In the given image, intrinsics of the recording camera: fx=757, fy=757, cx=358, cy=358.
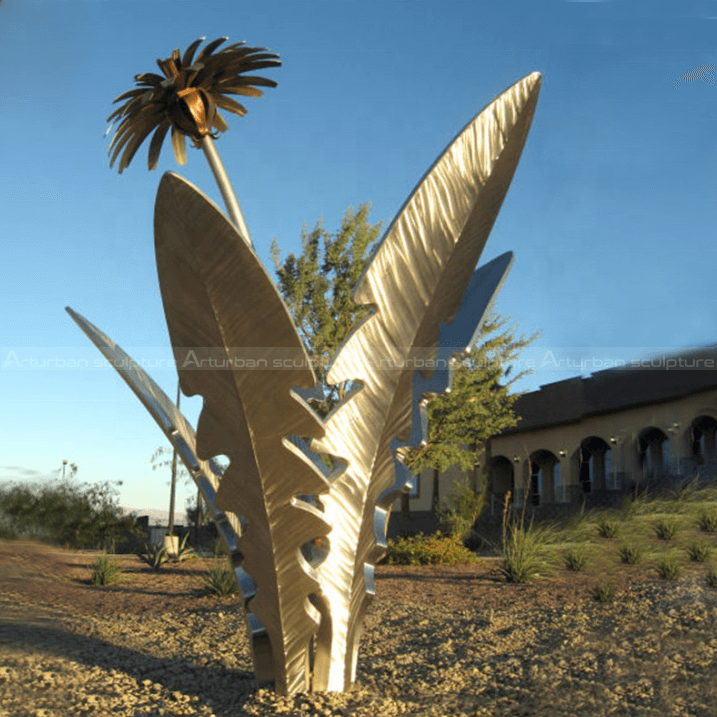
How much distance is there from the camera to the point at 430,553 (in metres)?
12.6

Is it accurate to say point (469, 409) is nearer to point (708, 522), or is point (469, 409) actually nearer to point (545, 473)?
point (708, 522)

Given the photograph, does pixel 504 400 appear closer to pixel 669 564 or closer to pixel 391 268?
pixel 669 564

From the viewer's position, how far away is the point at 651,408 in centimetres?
2409

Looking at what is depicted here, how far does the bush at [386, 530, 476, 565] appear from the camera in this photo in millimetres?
12555

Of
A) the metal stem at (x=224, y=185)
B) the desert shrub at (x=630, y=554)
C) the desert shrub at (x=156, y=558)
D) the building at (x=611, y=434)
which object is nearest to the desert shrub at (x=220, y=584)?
the desert shrub at (x=156, y=558)

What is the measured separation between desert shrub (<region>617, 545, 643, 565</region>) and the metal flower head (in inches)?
300

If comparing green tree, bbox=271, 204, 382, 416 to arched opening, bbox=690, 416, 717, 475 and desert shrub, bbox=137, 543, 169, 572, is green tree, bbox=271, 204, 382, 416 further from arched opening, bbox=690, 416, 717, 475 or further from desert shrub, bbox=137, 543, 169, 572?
arched opening, bbox=690, 416, 717, 475

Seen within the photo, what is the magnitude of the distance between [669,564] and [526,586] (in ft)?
5.62

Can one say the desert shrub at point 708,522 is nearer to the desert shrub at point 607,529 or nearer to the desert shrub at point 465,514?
the desert shrub at point 607,529

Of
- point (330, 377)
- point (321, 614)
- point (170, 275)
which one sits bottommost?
point (321, 614)

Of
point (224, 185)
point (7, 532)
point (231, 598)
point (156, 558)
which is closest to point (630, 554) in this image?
point (231, 598)

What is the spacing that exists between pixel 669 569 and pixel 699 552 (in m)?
1.39

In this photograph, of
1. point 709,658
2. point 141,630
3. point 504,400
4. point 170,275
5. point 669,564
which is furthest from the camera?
point 504,400

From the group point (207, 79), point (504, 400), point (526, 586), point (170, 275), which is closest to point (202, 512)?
point (504, 400)
